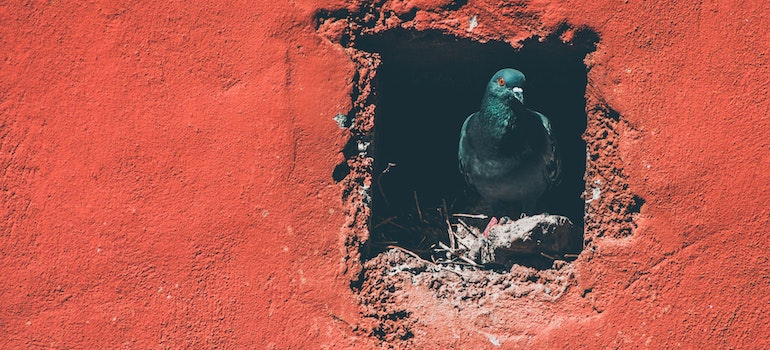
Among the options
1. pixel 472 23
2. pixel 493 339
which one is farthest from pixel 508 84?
pixel 493 339

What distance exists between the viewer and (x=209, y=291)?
3.46 metres

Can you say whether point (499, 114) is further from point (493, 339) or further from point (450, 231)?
point (493, 339)

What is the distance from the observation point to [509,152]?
4359 mm

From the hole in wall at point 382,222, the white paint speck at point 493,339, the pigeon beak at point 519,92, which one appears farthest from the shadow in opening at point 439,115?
the white paint speck at point 493,339

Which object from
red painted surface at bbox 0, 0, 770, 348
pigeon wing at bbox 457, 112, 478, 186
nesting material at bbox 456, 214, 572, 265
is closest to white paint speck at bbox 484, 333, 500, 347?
red painted surface at bbox 0, 0, 770, 348

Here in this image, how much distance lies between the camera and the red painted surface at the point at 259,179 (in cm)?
343

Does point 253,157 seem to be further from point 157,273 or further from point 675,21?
point 675,21

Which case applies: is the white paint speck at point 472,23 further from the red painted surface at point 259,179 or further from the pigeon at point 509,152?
the pigeon at point 509,152

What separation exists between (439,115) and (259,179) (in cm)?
147

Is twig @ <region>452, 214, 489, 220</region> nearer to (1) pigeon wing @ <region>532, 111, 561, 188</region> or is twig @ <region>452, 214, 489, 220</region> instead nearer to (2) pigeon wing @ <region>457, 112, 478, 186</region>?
(2) pigeon wing @ <region>457, 112, 478, 186</region>

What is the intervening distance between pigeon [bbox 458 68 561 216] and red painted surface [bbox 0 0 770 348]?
0.70 metres

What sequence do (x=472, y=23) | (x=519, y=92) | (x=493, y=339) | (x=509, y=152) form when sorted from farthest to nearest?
(x=509, y=152) < (x=519, y=92) < (x=472, y=23) < (x=493, y=339)

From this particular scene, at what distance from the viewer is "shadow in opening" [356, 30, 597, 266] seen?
3887mm

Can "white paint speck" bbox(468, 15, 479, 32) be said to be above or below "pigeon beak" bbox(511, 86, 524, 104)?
above
